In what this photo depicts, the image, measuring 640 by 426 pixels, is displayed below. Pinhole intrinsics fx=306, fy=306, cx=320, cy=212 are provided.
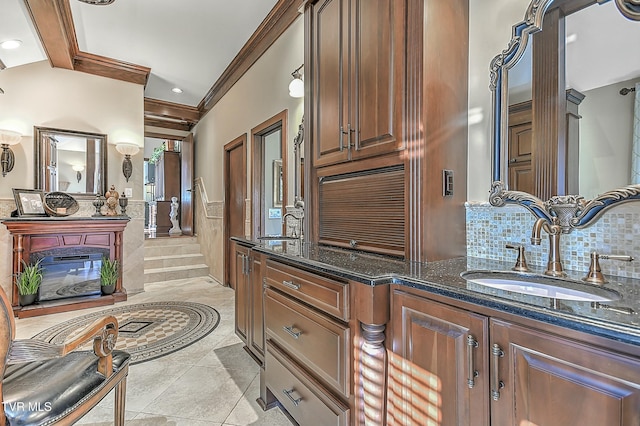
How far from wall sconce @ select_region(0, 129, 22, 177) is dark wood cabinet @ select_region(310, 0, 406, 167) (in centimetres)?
371

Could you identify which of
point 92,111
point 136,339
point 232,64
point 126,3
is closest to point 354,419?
point 136,339

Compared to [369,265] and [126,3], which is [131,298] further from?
[369,265]

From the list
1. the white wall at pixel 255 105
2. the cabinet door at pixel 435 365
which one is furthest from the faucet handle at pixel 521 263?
the white wall at pixel 255 105

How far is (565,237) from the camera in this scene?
119cm

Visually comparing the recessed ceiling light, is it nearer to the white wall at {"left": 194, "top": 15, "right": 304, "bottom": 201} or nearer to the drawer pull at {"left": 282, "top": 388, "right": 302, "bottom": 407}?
the white wall at {"left": 194, "top": 15, "right": 304, "bottom": 201}

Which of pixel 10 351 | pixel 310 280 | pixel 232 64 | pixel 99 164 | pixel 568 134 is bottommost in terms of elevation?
pixel 10 351

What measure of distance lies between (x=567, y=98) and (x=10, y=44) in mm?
4463

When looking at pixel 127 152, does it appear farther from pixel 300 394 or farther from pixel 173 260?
pixel 300 394

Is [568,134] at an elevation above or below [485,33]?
below

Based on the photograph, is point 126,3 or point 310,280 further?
point 126,3

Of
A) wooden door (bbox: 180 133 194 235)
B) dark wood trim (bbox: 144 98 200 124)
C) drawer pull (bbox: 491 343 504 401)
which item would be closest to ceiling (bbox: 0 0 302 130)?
dark wood trim (bbox: 144 98 200 124)

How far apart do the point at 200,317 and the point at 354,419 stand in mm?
2570

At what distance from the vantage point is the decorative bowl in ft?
11.8

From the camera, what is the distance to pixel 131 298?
13.3 feet
